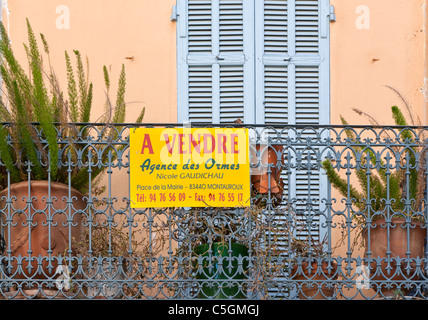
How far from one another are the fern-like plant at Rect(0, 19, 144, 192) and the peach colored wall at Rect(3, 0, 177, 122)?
3.97 ft

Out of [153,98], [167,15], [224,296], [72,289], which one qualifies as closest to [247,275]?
[224,296]

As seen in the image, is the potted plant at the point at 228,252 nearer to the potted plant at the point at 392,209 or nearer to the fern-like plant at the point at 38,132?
the potted plant at the point at 392,209

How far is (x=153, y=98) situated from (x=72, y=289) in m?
2.13

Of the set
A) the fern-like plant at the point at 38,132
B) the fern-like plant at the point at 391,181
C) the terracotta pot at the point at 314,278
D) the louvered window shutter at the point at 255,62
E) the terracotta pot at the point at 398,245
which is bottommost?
the terracotta pot at the point at 314,278

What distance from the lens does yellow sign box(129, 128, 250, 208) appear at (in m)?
8.13

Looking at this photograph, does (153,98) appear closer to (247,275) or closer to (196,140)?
(196,140)

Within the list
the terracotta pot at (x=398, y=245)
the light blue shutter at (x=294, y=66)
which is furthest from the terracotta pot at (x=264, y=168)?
the light blue shutter at (x=294, y=66)

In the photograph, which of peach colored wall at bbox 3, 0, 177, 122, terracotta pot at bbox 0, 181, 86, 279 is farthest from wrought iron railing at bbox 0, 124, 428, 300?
peach colored wall at bbox 3, 0, 177, 122

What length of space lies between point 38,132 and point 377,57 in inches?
129

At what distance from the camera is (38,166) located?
8148mm

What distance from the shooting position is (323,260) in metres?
8.27

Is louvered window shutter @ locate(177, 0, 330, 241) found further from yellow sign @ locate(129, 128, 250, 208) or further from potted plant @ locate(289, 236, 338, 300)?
yellow sign @ locate(129, 128, 250, 208)

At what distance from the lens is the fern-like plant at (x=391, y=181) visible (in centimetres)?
823

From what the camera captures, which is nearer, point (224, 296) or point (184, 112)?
point (224, 296)
